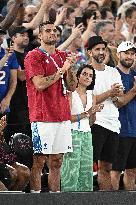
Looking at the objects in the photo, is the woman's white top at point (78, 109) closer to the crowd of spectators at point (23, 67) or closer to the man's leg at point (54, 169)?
the crowd of spectators at point (23, 67)

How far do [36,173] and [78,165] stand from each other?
2.35ft

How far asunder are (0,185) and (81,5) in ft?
21.4

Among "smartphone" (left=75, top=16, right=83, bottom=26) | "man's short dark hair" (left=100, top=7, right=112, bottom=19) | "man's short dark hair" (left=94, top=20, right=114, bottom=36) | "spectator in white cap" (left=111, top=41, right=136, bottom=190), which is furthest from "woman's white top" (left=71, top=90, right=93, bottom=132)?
"man's short dark hair" (left=100, top=7, right=112, bottom=19)

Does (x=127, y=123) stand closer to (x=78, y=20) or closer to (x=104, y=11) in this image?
(x=78, y=20)

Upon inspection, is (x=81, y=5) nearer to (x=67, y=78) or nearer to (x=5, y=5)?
(x=5, y=5)

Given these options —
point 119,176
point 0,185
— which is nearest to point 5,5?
point 119,176

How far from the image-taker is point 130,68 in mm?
12789

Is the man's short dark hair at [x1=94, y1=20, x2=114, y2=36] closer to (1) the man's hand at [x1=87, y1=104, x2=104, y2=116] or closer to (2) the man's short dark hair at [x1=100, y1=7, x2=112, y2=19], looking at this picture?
(2) the man's short dark hair at [x1=100, y1=7, x2=112, y2=19]

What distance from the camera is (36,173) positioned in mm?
10836

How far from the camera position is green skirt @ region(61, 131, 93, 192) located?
37.0 feet

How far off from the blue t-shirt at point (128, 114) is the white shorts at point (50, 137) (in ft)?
5.26

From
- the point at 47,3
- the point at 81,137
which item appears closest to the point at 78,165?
the point at 81,137

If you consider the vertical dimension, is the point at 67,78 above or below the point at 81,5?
below

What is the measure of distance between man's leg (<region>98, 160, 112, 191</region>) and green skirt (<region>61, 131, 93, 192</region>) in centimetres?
54
